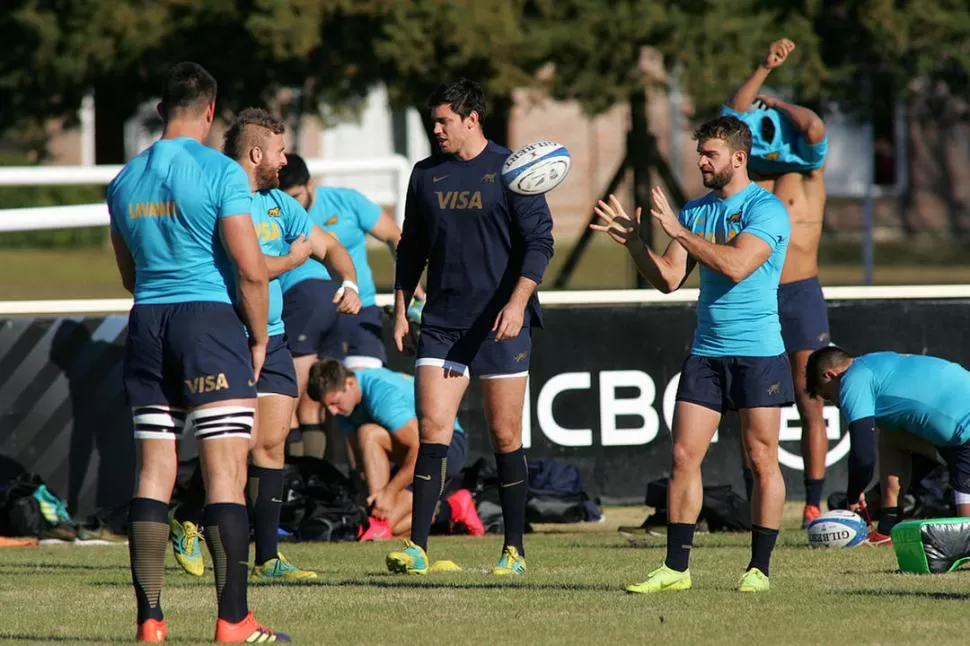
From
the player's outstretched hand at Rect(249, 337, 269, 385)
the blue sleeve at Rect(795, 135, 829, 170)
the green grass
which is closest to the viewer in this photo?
the player's outstretched hand at Rect(249, 337, 269, 385)

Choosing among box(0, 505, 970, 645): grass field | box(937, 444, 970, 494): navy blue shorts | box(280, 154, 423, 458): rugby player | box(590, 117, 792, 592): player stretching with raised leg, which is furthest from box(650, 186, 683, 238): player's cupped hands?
box(280, 154, 423, 458): rugby player

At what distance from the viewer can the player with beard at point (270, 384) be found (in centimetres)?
Answer: 841

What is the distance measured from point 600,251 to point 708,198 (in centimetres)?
1860

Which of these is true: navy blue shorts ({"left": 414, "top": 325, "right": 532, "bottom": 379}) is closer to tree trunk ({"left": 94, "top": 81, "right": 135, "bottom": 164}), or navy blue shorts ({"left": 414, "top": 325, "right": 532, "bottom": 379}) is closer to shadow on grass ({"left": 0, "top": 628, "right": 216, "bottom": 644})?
shadow on grass ({"left": 0, "top": 628, "right": 216, "bottom": 644})

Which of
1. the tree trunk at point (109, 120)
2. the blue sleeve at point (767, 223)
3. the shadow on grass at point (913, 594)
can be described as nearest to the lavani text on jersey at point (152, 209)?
the blue sleeve at point (767, 223)

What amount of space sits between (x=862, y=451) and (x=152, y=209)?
4.43 meters

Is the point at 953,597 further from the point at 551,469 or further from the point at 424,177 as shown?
the point at 551,469

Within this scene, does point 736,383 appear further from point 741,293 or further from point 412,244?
point 412,244

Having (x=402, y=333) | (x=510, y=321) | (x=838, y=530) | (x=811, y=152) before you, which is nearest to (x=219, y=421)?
(x=510, y=321)

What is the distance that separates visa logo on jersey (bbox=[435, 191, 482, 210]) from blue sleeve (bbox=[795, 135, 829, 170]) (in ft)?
9.79

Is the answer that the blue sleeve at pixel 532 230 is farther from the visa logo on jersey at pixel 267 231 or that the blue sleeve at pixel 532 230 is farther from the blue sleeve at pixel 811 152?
the blue sleeve at pixel 811 152

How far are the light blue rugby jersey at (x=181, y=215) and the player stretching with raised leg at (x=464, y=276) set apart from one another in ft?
7.22

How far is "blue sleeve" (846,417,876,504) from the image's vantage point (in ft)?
30.0

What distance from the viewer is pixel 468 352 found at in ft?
27.7
